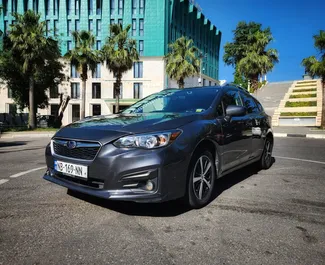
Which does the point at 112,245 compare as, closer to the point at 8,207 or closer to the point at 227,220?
the point at 227,220

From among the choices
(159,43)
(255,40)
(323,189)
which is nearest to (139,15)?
(159,43)

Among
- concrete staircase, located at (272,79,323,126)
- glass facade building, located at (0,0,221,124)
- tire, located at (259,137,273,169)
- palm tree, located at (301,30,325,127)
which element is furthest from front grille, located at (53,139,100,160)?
glass facade building, located at (0,0,221,124)

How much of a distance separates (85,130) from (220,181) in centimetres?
251

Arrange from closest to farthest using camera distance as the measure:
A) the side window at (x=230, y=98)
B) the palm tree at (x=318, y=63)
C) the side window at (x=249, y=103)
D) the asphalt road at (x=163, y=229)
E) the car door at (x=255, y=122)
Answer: the asphalt road at (x=163, y=229) → the side window at (x=230, y=98) → the car door at (x=255, y=122) → the side window at (x=249, y=103) → the palm tree at (x=318, y=63)

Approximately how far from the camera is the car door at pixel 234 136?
3.76 metres

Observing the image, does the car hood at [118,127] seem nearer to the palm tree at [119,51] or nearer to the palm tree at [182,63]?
the palm tree at [182,63]

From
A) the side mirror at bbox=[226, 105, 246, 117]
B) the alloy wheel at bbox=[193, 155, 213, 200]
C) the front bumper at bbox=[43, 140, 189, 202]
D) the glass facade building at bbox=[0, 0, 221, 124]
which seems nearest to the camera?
the front bumper at bbox=[43, 140, 189, 202]

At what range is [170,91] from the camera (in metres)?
4.65

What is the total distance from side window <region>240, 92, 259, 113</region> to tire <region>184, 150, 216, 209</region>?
1766mm

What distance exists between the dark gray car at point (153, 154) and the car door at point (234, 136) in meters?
0.01

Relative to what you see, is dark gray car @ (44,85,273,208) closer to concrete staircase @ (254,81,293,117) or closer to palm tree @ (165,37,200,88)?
palm tree @ (165,37,200,88)

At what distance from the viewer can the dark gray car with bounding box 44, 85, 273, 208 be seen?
2.74 meters

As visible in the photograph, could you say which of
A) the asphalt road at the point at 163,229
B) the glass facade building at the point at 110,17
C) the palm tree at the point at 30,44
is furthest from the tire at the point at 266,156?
the glass facade building at the point at 110,17

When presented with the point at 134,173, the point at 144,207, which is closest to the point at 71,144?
the point at 134,173
